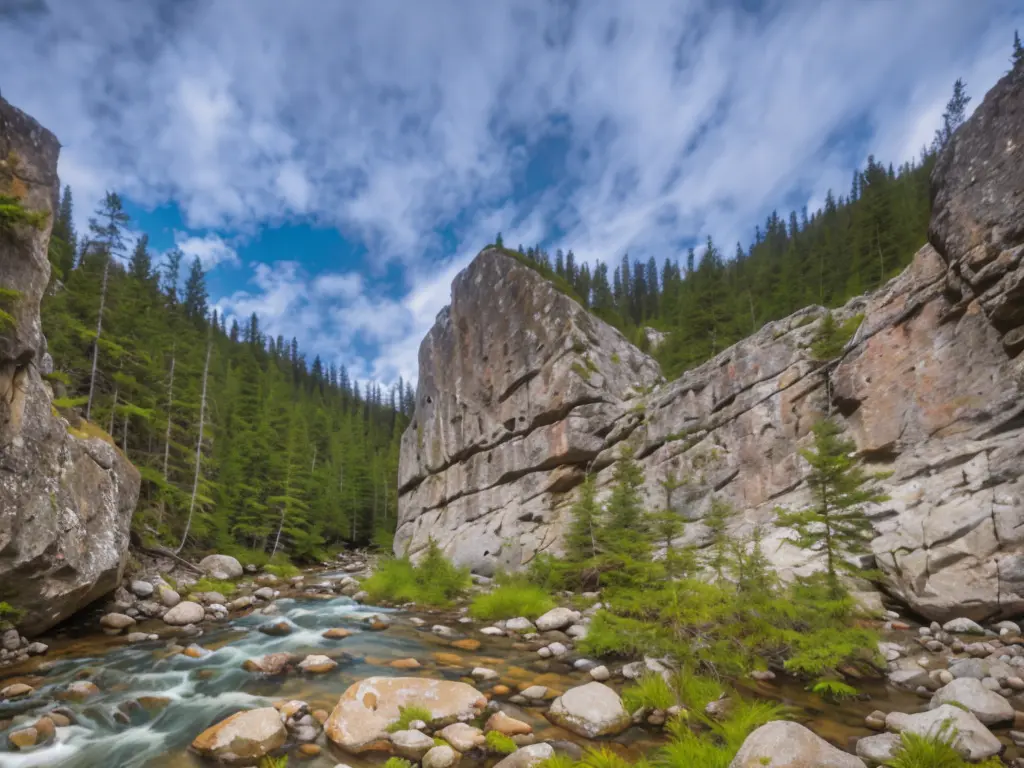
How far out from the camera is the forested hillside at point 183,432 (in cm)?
2400

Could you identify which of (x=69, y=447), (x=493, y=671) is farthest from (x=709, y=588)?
(x=69, y=447)

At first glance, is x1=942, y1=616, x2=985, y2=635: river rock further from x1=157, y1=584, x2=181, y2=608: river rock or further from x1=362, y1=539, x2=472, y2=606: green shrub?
x1=157, y1=584, x2=181, y2=608: river rock

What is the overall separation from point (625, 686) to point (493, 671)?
3.42 metres

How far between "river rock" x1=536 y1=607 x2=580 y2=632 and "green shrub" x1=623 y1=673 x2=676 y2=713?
7.30 meters

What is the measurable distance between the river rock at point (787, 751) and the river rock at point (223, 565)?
27765mm

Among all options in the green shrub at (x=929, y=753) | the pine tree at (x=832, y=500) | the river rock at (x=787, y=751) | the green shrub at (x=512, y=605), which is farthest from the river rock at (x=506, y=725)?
the green shrub at (x=512, y=605)

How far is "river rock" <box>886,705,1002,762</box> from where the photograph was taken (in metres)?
6.04

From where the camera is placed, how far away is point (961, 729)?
20.7ft

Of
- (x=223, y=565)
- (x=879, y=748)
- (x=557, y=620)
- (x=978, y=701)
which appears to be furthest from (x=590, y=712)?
(x=223, y=565)

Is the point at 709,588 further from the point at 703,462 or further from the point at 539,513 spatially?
the point at 539,513

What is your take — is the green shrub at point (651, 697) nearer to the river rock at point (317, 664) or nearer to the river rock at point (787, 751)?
the river rock at point (787, 751)

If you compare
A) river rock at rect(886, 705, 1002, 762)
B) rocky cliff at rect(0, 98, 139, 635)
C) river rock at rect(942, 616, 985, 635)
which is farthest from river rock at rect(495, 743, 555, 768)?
rocky cliff at rect(0, 98, 139, 635)

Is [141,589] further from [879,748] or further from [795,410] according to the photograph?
[795,410]

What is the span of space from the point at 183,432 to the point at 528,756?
30487mm
